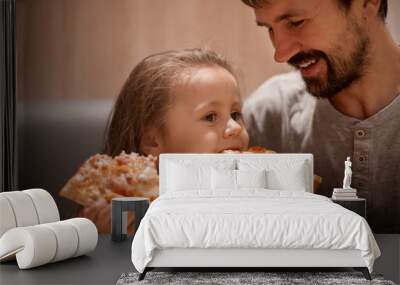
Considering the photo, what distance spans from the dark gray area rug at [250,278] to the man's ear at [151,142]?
7.58 feet

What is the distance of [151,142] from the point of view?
7.25m

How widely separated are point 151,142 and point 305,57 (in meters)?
1.93

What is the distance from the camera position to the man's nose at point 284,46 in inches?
283

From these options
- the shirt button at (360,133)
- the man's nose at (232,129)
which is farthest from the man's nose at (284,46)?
the shirt button at (360,133)

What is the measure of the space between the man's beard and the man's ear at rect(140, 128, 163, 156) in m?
1.76

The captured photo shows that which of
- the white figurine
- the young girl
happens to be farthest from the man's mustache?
the white figurine

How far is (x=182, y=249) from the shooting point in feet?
16.1

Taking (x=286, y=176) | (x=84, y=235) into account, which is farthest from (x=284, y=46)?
(x=84, y=235)

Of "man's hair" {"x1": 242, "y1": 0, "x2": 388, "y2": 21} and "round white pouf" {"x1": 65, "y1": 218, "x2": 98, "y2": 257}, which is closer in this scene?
"round white pouf" {"x1": 65, "y1": 218, "x2": 98, "y2": 257}

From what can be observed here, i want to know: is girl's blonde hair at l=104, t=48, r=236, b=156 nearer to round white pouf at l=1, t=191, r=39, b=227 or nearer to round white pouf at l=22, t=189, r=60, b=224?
round white pouf at l=22, t=189, r=60, b=224

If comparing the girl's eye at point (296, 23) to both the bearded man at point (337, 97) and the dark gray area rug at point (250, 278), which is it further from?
the dark gray area rug at point (250, 278)

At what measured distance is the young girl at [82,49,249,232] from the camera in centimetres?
719

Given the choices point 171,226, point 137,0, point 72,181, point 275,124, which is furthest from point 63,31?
point 171,226

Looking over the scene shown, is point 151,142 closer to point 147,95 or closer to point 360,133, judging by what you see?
point 147,95
